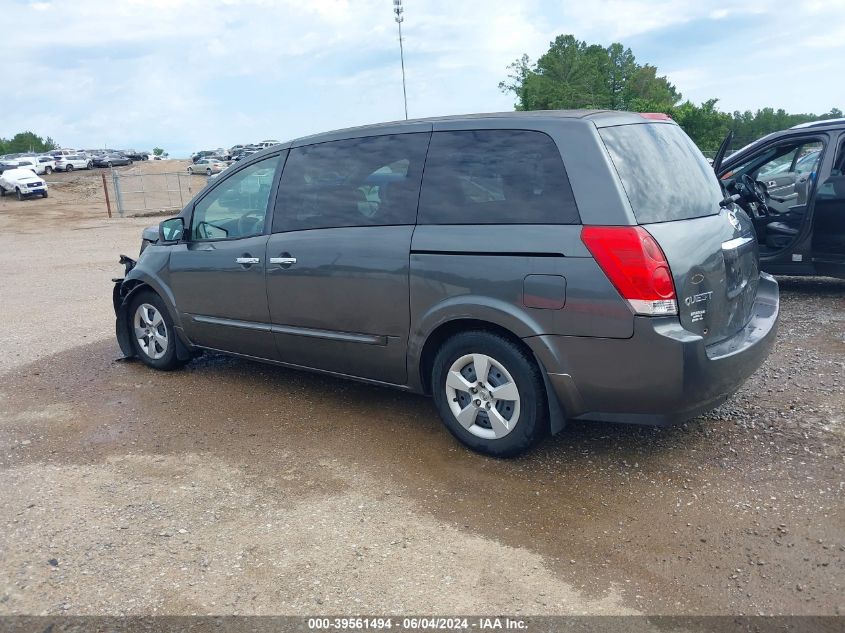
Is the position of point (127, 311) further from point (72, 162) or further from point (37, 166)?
point (72, 162)

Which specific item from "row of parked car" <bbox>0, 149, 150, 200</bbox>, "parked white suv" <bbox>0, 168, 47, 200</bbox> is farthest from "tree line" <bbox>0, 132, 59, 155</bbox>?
"parked white suv" <bbox>0, 168, 47, 200</bbox>

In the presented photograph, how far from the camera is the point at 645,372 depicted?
139 inches

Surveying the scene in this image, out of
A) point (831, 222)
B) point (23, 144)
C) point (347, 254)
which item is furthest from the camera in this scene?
point (23, 144)

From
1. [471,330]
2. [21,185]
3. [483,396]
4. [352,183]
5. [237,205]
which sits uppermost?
[21,185]

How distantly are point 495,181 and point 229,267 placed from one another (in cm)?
220

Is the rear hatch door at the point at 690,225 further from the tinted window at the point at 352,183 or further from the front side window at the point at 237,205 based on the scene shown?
the front side window at the point at 237,205

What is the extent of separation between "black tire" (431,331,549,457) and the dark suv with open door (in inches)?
166

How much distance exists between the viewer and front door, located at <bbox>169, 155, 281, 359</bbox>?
5.11 metres

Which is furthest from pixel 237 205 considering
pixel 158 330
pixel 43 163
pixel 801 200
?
pixel 43 163

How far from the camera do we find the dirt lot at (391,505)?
2992 millimetres

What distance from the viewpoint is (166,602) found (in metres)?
2.98

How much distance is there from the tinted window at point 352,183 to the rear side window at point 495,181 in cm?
13

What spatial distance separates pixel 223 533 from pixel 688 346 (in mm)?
2387

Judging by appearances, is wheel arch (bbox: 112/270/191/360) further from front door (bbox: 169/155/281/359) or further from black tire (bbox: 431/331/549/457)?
black tire (bbox: 431/331/549/457)
